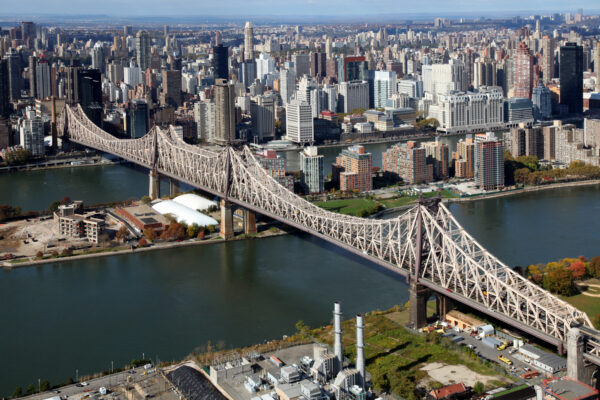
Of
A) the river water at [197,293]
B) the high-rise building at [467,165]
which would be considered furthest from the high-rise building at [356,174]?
the river water at [197,293]

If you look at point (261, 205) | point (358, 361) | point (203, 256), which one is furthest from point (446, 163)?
point (358, 361)

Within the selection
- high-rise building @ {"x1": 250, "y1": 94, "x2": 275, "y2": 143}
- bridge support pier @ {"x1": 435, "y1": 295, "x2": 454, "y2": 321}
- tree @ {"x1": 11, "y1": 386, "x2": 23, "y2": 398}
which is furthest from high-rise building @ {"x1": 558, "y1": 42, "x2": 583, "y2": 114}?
tree @ {"x1": 11, "y1": 386, "x2": 23, "y2": 398}

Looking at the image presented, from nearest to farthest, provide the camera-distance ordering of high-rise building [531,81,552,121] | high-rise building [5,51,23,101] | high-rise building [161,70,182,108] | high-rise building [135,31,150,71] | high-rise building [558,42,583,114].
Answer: high-rise building [531,81,552,121]
high-rise building [558,42,583,114]
high-rise building [161,70,182,108]
high-rise building [5,51,23,101]
high-rise building [135,31,150,71]

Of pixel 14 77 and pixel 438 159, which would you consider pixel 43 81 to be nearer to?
pixel 14 77

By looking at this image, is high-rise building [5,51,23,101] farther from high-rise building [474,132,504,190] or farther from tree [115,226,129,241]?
high-rise building [474,132,504,190]

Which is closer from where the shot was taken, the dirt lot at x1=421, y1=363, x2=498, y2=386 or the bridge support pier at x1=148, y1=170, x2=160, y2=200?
the dirt lot at x1=421, y1=363, x2=498, y2=386

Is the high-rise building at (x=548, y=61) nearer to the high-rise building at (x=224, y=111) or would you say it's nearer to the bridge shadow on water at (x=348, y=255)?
the high-rise building at (x=224, y=111)

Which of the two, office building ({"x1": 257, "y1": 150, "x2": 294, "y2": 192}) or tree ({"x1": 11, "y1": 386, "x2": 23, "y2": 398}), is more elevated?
office building ({"x1": 257, "y1": 150, "x2": 294, "y2": 192})

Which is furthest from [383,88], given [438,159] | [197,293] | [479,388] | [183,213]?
[479,388]
